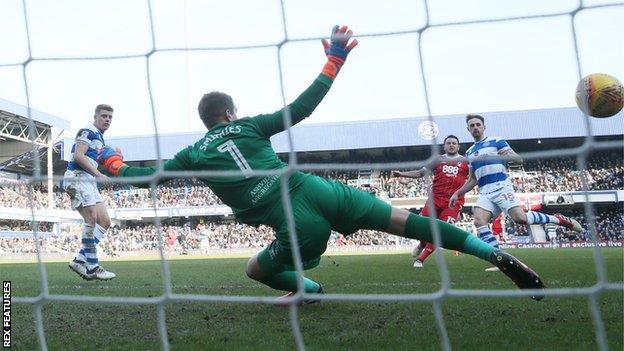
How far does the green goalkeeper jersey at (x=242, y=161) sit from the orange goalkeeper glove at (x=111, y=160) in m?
0.08

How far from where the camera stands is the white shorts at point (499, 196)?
661cm

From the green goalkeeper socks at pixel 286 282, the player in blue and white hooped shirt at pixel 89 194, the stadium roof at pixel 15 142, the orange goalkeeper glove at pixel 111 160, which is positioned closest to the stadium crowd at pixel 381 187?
the stadium roof at pixel 15 142

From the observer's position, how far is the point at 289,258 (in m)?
3.36

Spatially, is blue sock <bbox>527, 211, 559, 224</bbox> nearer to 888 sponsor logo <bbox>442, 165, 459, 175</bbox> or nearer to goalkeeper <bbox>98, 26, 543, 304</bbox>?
888 sponsor logo <bbox>442, 165, 459, 175</bbox>

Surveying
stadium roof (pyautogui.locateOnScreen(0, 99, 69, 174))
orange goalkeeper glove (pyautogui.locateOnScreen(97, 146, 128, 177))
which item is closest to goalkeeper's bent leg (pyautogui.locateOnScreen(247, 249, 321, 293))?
orange goalkeeper glove (pyautogui.locateOnScreen(97, 146, 128, 177))

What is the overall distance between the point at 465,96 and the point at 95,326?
233 cm

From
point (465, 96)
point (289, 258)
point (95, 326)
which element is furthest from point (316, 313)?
point (465, 96)

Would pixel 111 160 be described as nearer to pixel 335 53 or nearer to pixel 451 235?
pixel 335 53

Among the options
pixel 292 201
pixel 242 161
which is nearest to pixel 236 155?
pixel 242 161

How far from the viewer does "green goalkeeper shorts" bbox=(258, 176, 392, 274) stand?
317 centimetres

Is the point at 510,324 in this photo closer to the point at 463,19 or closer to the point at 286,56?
the point at 463,19

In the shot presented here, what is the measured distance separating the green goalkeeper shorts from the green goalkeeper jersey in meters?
0.07

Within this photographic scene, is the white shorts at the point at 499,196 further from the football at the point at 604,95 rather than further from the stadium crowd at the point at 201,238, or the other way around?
the stadium crowd at the point at 201,238

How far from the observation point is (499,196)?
6.62 m
